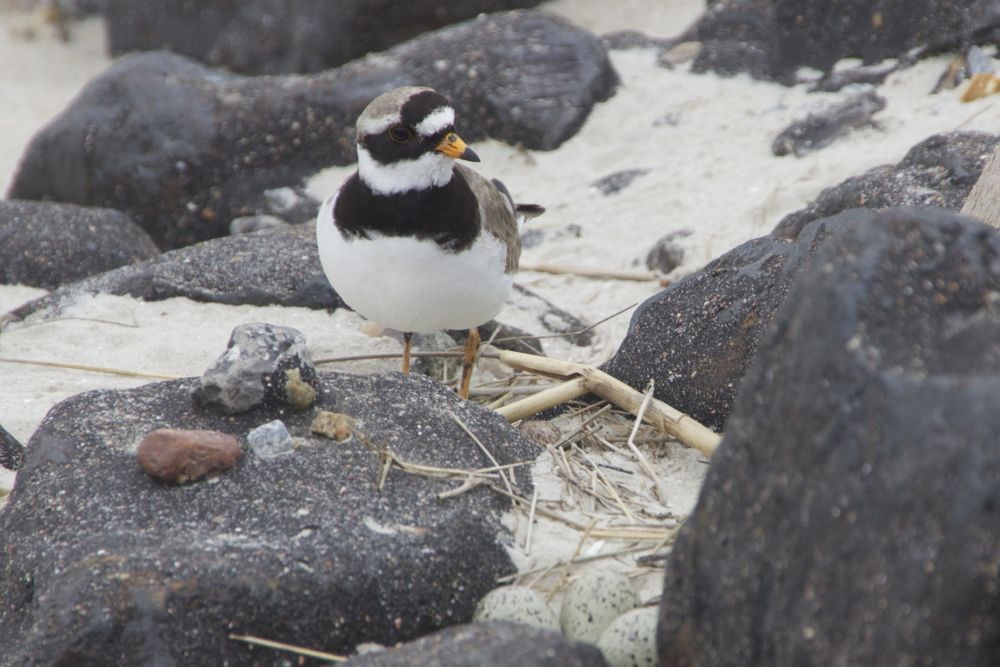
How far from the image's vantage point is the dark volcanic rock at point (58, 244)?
6.67 m

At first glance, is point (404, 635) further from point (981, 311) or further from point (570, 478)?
point (981, 311)

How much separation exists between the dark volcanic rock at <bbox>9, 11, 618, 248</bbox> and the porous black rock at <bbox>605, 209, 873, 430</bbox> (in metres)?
3.47

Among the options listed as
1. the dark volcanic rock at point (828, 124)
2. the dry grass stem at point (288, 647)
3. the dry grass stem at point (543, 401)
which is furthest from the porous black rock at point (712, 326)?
the dark volcanic rock at point (828, 124)

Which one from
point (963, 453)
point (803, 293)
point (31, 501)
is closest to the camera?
point (963, 453)

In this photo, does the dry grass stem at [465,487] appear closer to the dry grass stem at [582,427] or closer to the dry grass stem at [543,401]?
the dry grass stem at [582,427]

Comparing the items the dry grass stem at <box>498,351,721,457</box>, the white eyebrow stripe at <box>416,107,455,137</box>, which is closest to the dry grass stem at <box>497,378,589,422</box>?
the dry grass stem at <box>498,351,721,457</box>

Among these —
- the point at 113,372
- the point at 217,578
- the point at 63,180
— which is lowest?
the point at 63,180

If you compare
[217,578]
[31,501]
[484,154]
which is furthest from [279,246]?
[217,578]

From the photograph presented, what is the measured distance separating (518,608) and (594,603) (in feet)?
0.63

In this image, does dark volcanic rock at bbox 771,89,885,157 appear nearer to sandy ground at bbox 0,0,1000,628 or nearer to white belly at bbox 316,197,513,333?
sandy ground at bbox 0,0,1000,628

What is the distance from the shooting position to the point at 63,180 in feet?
27.0

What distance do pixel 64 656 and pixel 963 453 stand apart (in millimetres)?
2126

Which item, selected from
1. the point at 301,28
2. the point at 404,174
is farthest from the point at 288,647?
the point at 301,28

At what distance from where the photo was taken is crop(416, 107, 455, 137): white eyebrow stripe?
14.4 feet
